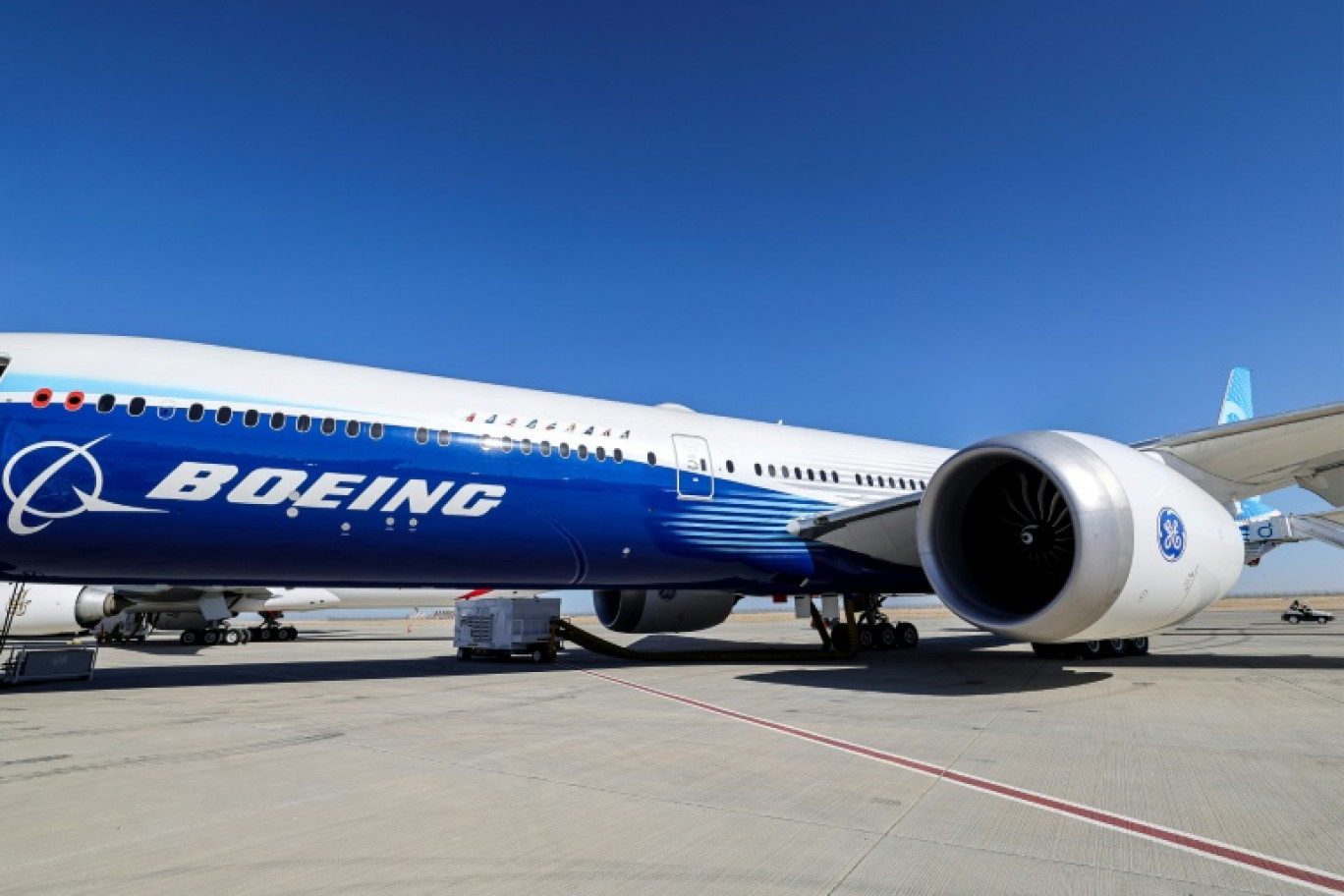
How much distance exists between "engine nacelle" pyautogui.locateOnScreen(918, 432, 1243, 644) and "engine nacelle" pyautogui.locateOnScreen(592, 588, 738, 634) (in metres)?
4.97

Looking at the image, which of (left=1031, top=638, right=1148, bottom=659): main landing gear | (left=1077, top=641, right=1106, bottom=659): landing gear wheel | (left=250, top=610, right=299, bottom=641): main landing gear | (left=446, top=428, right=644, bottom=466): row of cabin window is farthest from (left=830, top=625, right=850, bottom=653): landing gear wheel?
(left=250, top=610, right=299, bottom=641): main landing gear

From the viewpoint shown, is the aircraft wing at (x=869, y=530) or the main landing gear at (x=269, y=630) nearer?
the aircraft wing at (x=869, y=530)

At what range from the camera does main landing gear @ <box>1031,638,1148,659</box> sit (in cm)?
1384

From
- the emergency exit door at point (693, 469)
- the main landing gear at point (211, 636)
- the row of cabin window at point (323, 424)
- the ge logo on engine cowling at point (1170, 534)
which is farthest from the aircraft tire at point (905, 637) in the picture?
the main landing gear at point (211, 636)

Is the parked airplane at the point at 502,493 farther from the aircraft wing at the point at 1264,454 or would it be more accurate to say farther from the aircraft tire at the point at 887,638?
the aircraft tire at the point at 887,638

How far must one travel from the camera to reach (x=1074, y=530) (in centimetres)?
802

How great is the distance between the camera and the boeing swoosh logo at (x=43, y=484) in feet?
26.1

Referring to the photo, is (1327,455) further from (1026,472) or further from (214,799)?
(214,799)

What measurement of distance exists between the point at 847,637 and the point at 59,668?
38.9ft

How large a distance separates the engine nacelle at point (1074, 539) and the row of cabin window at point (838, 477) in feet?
6.70

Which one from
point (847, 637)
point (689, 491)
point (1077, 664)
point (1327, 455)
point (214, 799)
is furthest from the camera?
point (847, 637)

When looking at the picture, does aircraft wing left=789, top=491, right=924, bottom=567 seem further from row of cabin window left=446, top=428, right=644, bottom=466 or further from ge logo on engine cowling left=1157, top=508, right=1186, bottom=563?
ge logo on engine cowling left=1157, top=508, right=1186, bottom=563

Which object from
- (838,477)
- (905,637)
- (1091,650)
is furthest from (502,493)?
(1091,650)

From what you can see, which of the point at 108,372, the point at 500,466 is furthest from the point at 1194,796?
the point at 108,372
